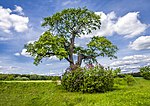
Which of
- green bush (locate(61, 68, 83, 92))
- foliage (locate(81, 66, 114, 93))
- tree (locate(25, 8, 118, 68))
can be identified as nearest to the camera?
foliage (locate(81, 66, 114, 93))

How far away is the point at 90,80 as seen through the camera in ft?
70.8

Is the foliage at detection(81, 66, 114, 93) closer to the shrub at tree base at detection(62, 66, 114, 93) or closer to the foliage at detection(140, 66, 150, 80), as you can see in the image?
the shrub at tree base at detection(62, 66, 114, 93)

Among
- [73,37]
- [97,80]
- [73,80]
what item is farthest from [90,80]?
[73,37]

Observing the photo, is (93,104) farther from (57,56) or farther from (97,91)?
(57,56)

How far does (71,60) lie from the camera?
122 ft

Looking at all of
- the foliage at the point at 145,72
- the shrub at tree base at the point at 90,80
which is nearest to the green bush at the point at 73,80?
the shrub at tree base at the point at 90,80

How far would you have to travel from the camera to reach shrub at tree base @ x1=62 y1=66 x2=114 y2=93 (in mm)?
21391

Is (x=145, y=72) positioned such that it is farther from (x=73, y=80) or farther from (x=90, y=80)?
(x=90, y=80)

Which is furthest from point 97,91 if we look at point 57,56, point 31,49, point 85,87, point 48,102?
point 31,49

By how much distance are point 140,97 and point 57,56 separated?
72.3ft

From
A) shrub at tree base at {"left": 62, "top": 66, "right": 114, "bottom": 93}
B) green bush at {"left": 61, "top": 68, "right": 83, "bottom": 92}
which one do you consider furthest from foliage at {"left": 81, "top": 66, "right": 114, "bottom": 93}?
green bush at {"left": 61, "top": 68, "right": 83, "bottom": 92}

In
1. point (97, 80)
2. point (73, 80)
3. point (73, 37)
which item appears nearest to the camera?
point (97, 80)

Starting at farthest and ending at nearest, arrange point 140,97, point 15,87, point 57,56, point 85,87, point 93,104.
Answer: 1. point 57,56
2. point 15,87
3. point 85,87
4. point 140,97
5. point 93,104

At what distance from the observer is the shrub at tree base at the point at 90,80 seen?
21391 mm
